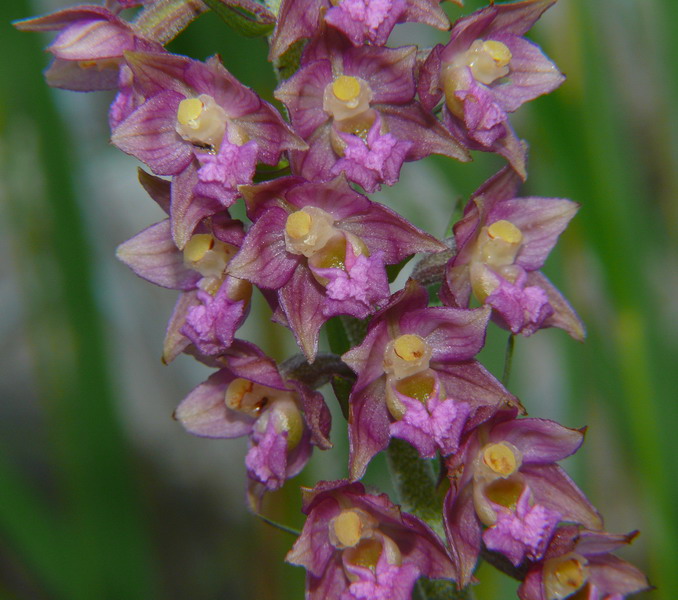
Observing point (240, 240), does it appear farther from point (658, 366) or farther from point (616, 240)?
point (658, 366)

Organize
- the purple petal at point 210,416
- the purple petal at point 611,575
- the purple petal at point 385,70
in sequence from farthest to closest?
the purple petal at point 210,416, the purple petal at point 611,575, the purple petal at point 385,70

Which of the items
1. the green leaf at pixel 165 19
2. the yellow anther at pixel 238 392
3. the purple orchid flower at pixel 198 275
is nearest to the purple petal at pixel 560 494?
the yellow anther at pixel 238 392

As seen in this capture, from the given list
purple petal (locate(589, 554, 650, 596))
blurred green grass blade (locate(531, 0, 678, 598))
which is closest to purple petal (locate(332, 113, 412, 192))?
purple petal (locate(589, 554, 650, 596))

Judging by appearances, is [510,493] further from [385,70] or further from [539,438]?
[385,70]

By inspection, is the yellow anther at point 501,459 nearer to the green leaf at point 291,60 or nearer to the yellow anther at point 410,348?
the yellow anther at point 410,348

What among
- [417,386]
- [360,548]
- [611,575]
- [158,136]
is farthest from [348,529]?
[158,136]

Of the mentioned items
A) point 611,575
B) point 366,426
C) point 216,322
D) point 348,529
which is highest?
point 216,322

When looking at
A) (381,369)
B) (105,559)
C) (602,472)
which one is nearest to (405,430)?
(381,369)

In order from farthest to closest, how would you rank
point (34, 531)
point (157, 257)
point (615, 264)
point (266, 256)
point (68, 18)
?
point (34, 531) < point (615, 264) < point (157, 257) < point (68, 18) < point (266, 256)
